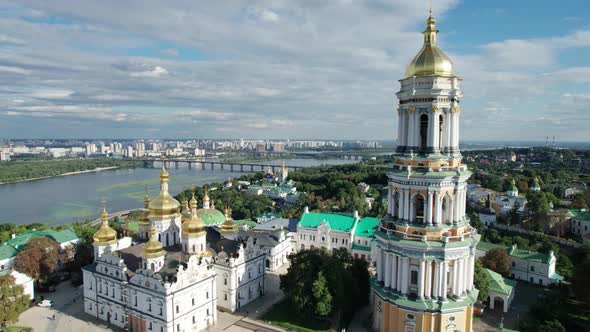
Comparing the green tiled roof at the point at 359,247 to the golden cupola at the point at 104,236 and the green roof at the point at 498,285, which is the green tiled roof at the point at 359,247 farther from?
the golden cupola at the point at 104,236

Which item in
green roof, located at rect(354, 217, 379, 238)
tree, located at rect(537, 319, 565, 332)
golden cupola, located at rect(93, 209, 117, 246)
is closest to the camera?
tree, located at rect(537, 319, 565, 332)

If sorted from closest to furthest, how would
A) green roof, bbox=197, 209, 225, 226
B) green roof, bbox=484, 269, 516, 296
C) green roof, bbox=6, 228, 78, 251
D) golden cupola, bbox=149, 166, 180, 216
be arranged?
green roof, bbox=484, 269, 516, 296 < golden cupola, bbox=149, 166, 180, 216 < green roof, bbox=6, 228, 78, 251 < green roof, bbox=197, 209, 225, 226

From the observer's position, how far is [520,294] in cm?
2195

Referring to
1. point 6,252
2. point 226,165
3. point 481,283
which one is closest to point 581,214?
point 481,283

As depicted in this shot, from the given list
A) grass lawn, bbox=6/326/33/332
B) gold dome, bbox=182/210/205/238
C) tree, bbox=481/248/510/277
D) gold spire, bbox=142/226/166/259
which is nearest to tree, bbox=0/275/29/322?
grass lawn, bbox=6/326/33/332

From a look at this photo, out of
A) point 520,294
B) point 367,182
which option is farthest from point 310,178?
point 520,294

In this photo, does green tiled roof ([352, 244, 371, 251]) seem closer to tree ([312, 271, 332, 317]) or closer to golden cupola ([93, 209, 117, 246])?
tree ([312, 271, 332, 317])

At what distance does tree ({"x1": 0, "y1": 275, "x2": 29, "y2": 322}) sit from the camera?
671 inches

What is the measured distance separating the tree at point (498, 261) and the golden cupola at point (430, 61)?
45.4ft

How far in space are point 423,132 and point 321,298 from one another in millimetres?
8576

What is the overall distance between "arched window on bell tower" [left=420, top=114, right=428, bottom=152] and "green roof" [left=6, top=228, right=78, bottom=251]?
24940 millimetres

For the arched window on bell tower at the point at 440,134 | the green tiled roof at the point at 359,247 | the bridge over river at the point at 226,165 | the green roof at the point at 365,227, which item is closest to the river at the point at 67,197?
the green roof at the point at 365,227

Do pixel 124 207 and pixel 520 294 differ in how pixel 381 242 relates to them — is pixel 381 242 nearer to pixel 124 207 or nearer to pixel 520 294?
pixel 520 294

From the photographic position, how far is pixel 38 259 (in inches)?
885
